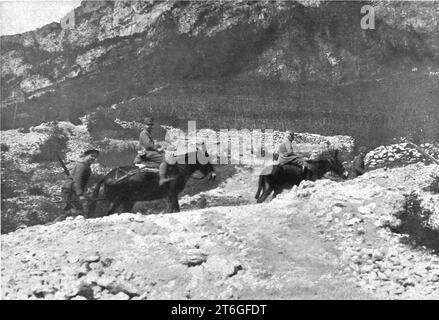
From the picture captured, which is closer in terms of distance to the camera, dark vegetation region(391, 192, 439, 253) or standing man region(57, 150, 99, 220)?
dark vegetation region(391, 192, 439, 253)

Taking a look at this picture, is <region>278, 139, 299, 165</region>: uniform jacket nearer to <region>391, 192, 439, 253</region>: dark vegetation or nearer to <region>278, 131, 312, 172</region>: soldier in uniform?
<region>278, 131, 312, 172</region>: soldier in uniform

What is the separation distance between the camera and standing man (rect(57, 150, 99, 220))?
15.4m

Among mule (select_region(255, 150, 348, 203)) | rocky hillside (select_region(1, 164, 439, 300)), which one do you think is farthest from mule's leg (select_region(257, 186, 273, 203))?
rocky hillside (select_region(1, 164, 439, 300))

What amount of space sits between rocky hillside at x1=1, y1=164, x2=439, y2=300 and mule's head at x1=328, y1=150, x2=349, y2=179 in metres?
2.80

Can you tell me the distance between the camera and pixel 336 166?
18.1m

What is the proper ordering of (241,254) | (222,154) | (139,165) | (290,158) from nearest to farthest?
(241,254) < (139,165) < (290,158) < (222,154)

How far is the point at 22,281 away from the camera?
1209cm

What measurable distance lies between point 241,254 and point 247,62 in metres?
10.9

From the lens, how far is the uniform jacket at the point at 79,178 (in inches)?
608

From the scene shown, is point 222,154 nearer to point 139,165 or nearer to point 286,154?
point 286,154

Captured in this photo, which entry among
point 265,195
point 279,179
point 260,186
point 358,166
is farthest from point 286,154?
point 358,166

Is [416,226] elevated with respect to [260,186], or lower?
lower
